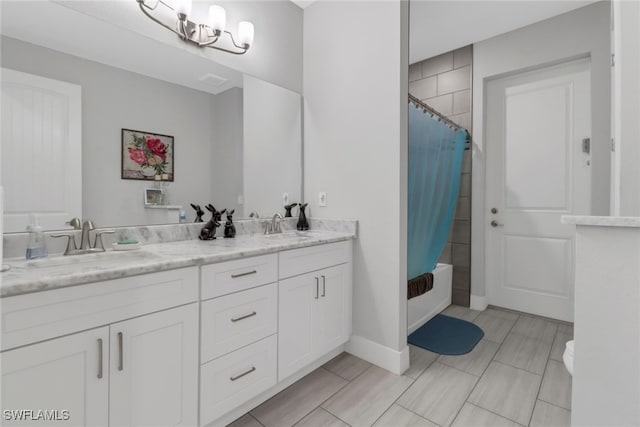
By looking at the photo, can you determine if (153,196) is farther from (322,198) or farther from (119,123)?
(322,198)

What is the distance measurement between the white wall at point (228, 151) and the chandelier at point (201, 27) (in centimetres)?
29

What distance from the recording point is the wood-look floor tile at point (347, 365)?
186cm

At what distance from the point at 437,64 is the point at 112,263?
11.7ft

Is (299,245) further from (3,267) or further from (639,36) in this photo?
(639,36)

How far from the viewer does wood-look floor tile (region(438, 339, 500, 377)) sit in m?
1.91

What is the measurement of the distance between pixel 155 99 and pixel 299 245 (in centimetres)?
113

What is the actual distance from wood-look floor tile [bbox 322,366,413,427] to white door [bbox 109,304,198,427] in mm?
724

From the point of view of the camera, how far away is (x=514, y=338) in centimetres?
234

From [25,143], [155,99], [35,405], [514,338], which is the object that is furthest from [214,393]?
[514,338]

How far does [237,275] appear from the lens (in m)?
1.36

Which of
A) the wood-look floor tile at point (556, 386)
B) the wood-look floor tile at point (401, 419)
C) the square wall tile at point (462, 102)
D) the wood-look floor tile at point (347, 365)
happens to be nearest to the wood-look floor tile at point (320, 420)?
the wood-look floor tile at point (401, 419)

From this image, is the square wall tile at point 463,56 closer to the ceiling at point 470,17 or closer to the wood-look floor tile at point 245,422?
the ceiling at point 470,17

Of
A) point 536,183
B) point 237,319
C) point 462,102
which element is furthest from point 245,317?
point 462,102

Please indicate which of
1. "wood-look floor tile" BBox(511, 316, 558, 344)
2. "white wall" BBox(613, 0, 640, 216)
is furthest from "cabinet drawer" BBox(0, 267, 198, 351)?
"wood-look floor tile" BBox(511, 316, 558, 344)
